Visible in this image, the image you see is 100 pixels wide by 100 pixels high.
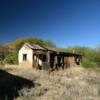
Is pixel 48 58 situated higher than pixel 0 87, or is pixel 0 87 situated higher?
pixel 48 58

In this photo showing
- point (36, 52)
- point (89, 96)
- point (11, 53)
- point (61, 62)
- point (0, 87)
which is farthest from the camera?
point (11, 53)

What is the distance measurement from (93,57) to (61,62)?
5.21 meters

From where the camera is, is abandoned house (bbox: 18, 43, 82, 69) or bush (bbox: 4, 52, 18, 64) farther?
bush (bbox: 4, 52, 18, 64)

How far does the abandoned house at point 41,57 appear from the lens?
3244 cm

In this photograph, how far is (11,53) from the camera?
39094mm

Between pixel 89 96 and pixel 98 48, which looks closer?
pixel 89 96

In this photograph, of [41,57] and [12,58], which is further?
[12,58]

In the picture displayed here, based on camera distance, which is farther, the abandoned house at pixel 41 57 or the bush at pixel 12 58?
the bush at pixel 12 58

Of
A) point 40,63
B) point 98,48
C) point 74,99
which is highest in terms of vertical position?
point 98,48

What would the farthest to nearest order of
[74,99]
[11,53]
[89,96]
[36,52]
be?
[11,53], [36,52], [89,96], [74,99]

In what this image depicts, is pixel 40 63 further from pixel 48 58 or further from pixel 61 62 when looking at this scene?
pixel 61 62

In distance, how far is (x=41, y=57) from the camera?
3397 cm

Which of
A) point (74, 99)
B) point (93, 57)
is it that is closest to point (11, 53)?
point (93, 57)

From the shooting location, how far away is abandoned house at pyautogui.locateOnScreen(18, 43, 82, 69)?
32438 millimetres
